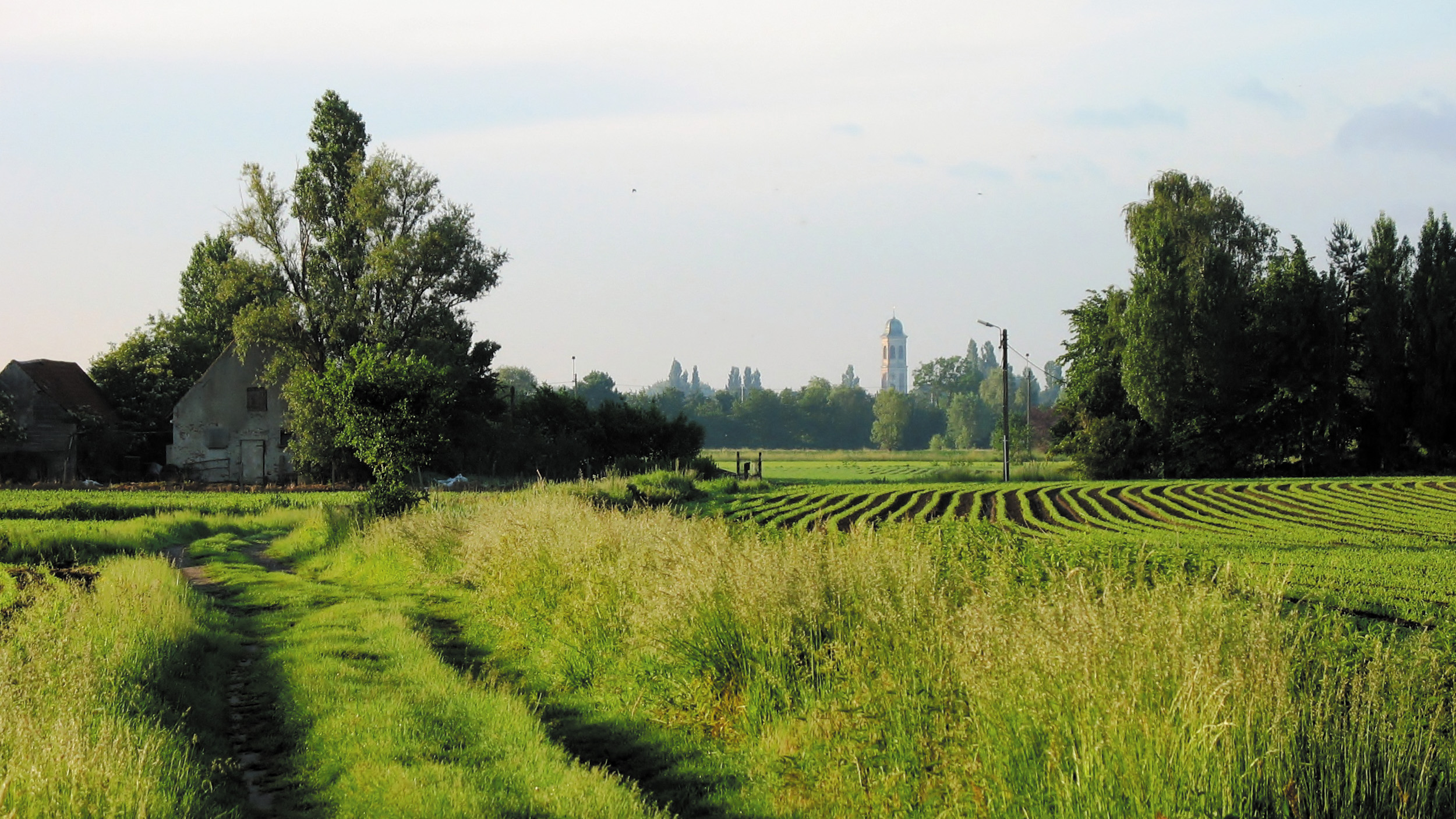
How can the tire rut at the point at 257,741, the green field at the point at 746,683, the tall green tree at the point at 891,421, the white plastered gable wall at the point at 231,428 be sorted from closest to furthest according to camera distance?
1. the green field at the point at 746,683
2. the tire rut at the point at 257,741
3. the white plastered gable wall at the point at 231,428
4. the tall green tree at the point at 891,421

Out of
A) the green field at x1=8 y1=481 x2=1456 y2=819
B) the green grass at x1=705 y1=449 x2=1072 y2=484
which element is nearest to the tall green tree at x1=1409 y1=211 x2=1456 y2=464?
the green grass at x1=705 y1=449 x2=1072 y2=484

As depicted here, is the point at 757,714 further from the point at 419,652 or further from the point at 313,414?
the point at 313,414

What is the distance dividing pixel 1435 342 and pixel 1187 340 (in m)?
11.0

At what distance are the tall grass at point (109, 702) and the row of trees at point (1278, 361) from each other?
144ft

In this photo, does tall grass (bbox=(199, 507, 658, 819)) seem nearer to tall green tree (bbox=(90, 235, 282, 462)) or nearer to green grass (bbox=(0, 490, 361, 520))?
green grass (bbox=(0, 490, 361, 520))

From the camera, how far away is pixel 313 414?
148 ft

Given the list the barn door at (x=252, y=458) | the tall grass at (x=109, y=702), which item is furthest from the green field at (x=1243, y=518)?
the barn door at (x=252, y=458)

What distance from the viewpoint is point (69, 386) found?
51.3 m

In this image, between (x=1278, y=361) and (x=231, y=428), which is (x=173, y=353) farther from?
(x=1278, y=361)

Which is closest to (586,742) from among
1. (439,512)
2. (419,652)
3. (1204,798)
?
(419,652)

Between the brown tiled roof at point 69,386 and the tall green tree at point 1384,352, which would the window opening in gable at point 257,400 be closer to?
the brown tiled roof at point 69,386

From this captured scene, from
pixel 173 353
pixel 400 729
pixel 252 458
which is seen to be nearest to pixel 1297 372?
pixel 252 458

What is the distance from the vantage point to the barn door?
161ft

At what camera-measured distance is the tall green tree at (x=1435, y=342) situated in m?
47.0
